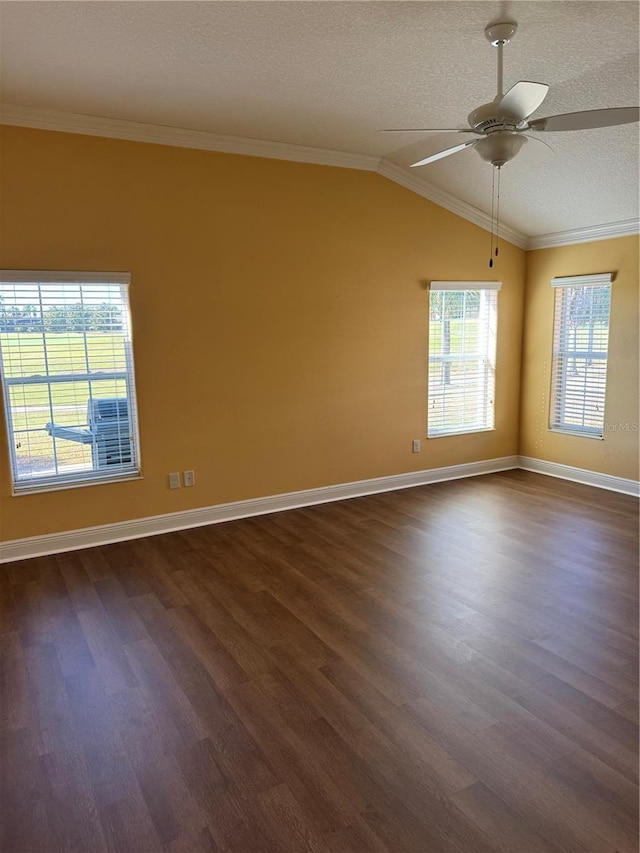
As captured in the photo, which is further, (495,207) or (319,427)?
(495,207)

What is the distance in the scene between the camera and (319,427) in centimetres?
493

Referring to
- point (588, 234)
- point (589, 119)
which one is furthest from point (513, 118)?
point (588, 234)

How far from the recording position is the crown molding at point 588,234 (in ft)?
16.2

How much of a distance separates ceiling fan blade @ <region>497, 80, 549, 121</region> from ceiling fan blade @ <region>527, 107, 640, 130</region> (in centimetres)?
7

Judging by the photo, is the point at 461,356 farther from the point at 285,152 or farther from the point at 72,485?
the point at 72,485

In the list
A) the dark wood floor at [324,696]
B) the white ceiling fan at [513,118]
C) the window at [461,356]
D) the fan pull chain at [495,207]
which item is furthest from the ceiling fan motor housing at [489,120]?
the window at [461,356]

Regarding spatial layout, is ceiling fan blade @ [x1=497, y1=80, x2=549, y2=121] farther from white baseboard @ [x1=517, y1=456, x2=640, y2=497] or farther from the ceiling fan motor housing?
white baseboard @ [x1=517, y1=456, x2=640, y2=497]

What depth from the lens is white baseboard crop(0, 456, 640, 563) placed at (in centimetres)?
395

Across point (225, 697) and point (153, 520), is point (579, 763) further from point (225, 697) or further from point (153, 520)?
point (153, 520)

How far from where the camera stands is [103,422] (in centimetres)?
406

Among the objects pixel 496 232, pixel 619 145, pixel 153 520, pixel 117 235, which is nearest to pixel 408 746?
pixel 153 520

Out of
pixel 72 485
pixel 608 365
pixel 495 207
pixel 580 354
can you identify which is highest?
pixel 495 207

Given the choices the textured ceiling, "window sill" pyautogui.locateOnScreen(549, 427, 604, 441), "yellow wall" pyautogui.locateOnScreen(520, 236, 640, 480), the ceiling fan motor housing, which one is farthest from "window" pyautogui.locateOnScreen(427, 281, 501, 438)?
the ceiling fan motor housing

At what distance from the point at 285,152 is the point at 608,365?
136 inches
